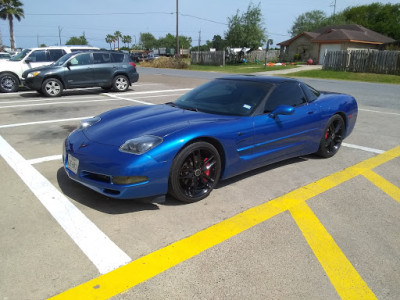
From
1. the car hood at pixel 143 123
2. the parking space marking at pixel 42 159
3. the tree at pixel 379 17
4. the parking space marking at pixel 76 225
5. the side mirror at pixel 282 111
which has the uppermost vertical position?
the tree at pixel 379 17

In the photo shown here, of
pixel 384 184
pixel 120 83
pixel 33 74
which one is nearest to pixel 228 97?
pixel 384 184

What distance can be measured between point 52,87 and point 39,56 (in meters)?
2.40

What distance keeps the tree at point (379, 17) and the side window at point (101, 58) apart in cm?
5557

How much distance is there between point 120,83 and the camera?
42.3 ft

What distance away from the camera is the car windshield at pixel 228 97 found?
4215 mm

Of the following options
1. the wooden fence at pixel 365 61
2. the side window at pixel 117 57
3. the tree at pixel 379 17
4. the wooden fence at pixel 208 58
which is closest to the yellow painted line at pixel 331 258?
the side window at pixel 117 57

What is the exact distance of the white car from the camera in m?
12.3

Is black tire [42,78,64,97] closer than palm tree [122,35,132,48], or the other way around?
black tire [42,78,64,97]

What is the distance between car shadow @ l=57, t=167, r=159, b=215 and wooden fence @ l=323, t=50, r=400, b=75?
2715 centimetres

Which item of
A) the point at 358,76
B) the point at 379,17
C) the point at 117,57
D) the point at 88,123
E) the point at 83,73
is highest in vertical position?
the point at 379,17

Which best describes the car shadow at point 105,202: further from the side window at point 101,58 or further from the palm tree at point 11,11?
the palm tree at point 11,11

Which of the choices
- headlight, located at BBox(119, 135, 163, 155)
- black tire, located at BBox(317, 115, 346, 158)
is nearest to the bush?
black tire, located at BBox(317, 115, 346, 158)

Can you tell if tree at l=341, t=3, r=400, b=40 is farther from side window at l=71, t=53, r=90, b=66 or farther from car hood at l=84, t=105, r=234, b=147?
car hood at l=84, t=105, r=234, b=147

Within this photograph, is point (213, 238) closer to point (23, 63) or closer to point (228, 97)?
point (228, 97)
